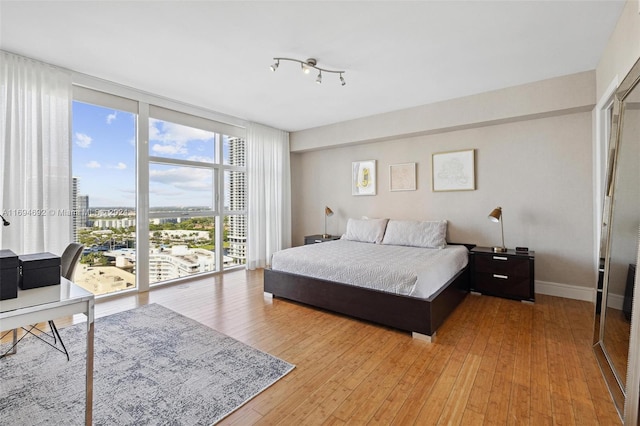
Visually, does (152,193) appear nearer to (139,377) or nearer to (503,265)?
(139,377)

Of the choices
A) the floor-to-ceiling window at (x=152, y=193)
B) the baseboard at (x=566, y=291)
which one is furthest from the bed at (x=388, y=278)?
the floor-to-ceiling window at (x=152, y=193)

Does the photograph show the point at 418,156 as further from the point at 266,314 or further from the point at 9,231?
the point at 9,231

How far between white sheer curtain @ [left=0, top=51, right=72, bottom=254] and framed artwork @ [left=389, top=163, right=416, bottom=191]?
4.41 metres

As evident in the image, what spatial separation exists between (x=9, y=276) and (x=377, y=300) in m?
2.52

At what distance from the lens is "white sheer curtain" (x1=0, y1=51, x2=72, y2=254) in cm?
284

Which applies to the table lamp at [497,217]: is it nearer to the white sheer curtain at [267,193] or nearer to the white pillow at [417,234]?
the white pillow at [417,234]

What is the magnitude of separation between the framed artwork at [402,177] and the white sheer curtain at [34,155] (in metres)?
4.41

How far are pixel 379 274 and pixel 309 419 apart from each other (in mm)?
1477

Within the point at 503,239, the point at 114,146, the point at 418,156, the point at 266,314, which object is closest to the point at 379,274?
the point at 266,314

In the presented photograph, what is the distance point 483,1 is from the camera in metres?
2.14

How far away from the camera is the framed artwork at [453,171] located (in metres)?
4.20

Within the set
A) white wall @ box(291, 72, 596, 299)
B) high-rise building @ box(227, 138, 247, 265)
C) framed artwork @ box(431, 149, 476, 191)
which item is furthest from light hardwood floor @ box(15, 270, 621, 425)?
high-rise building @ box(227, 138, 247, 265)

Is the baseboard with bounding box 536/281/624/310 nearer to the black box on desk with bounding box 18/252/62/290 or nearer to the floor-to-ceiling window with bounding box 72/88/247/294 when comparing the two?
the floor-to-ceiling window with bounding box 72/88/247/294

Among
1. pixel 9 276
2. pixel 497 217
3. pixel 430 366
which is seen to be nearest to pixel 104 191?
pixel 9 276
